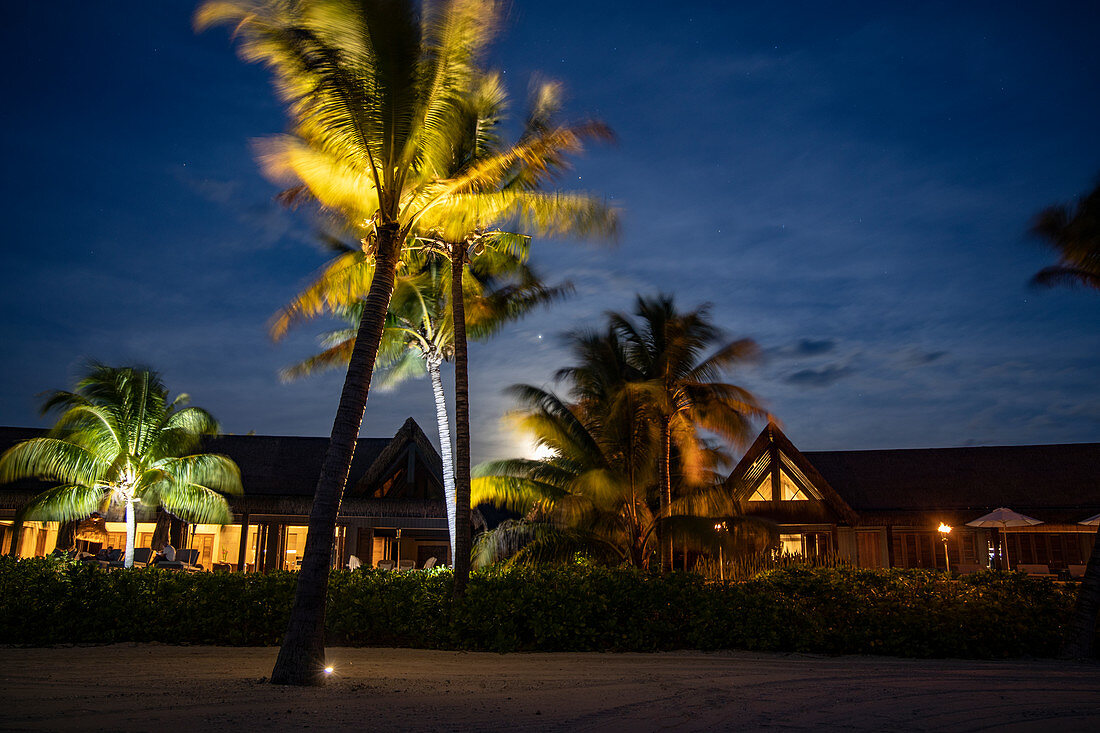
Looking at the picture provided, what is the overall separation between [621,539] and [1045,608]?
6.21m

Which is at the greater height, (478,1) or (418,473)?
(478,1)

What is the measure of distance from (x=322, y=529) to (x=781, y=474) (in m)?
15.5

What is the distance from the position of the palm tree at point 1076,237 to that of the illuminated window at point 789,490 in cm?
964

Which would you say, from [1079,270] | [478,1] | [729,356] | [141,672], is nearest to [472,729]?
[141,672]

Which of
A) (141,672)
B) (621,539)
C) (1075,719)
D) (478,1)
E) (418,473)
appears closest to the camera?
(1075,719)

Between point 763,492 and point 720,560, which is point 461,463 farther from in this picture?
point 763,492

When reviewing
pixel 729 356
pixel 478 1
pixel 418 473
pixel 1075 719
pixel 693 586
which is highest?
pixel 478 1

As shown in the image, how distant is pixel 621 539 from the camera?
43.6ft

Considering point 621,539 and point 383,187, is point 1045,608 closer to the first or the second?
point 621,539

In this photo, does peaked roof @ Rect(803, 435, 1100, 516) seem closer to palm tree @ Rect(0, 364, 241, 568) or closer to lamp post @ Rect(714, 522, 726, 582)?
lamp post @ Rect(714, 522, 726, 582)

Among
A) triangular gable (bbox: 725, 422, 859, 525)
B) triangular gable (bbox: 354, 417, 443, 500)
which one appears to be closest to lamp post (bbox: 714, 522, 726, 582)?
triangular gable (bbox: 725, 422, 859, 525)

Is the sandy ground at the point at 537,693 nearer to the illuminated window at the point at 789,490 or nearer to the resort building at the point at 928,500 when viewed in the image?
the resort building at the point at 928,500

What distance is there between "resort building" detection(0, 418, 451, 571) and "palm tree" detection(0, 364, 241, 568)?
2.12 m

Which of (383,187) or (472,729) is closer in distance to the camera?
(472,729)
